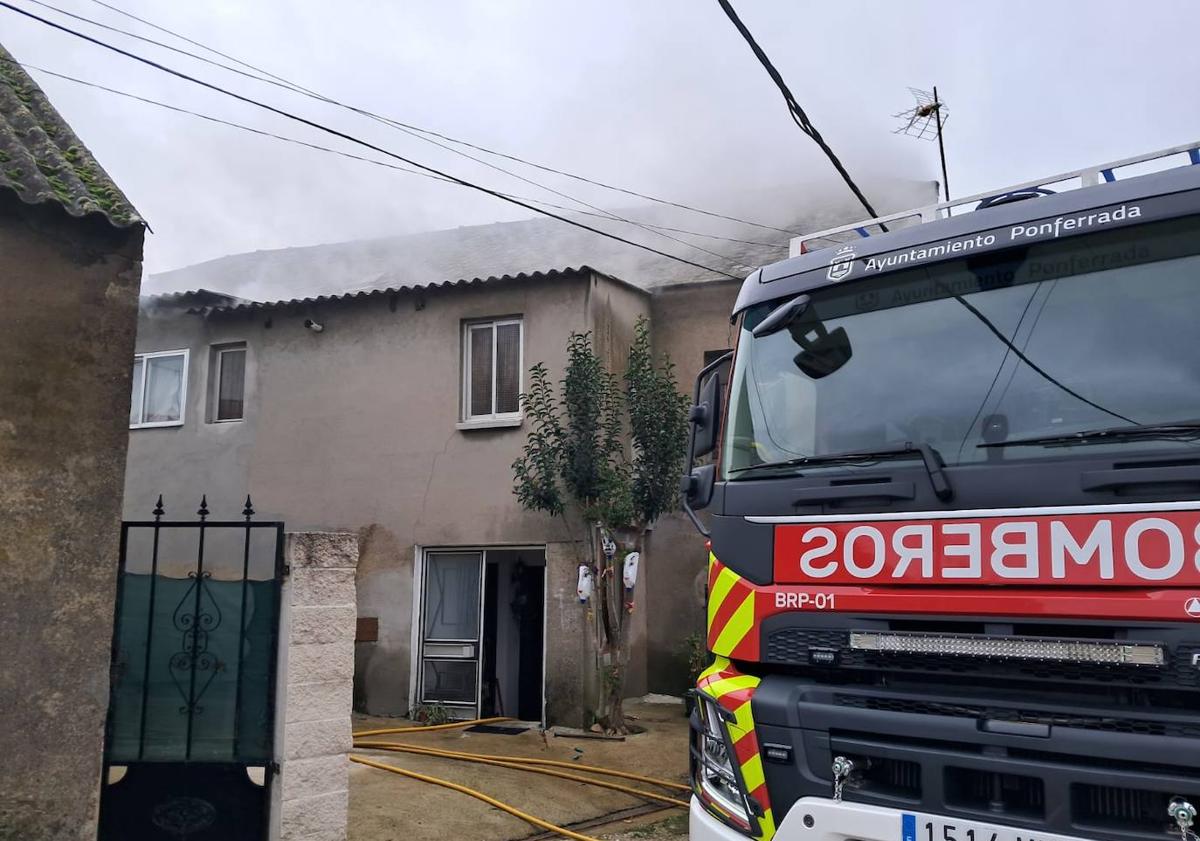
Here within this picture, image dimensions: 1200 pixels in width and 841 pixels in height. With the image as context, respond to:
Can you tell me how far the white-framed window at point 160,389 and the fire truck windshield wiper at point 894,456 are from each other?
1149 cm

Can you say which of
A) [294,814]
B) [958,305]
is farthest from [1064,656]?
[294,814]

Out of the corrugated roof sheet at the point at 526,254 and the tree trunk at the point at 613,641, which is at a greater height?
the corrugated roof sheet at the point at 526,254

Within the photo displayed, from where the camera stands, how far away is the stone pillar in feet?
17.6

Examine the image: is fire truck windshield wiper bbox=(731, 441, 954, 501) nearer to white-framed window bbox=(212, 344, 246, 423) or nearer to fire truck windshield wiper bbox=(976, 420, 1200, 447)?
fire truck windshield wiper bbox=(976, 420, 1200, 447)

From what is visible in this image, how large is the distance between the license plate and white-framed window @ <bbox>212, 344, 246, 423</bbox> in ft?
39.0

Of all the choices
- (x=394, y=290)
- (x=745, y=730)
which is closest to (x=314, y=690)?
(x=745, y=730)

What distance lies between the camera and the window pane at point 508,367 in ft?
39.1

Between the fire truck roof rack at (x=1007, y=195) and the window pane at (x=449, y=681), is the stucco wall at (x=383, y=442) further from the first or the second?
the fire truck roof rack at (x=1007, y=195)

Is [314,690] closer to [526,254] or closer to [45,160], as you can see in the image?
[45,160]

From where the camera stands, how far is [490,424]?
11867mm

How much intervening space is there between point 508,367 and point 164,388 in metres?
5.34

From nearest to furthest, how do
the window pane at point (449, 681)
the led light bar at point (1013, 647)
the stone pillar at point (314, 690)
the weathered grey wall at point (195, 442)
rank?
1. the led light bar at point (1013, 647)
2. the stone pillar at point (314, 690)
3. the window pane at point (449, 681)
4. the weathered grey wall at point (195, 442)

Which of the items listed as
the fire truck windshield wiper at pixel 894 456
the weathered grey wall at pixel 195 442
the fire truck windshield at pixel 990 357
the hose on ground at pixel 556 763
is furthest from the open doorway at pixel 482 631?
the fire truck windshield wiper at pixel 894 456

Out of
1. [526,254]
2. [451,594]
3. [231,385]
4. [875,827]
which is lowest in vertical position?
[875,827]
